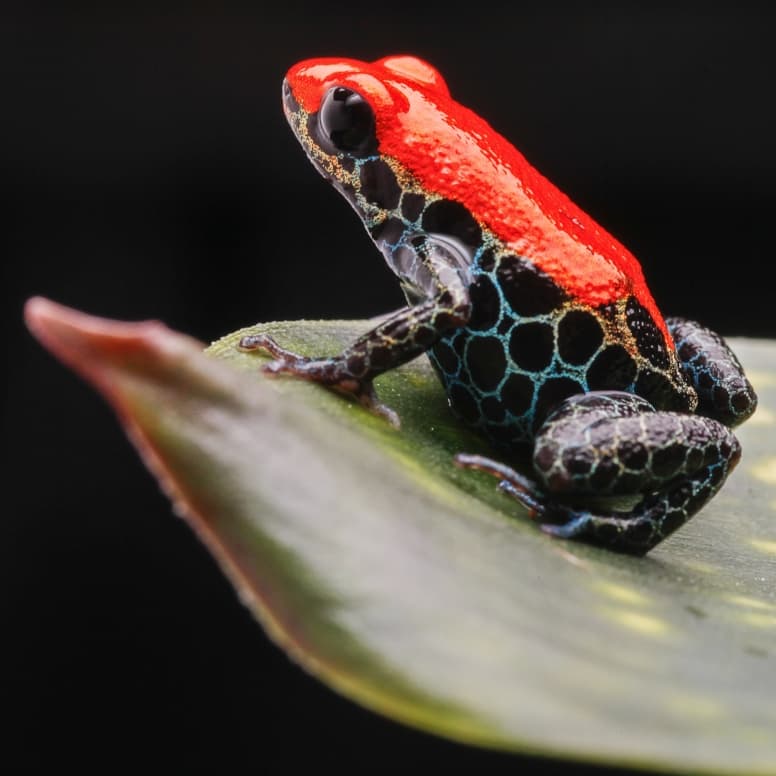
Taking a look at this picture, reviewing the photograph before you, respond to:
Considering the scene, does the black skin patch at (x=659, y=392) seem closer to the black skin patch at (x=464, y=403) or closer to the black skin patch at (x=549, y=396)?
the black skin patch at (x=549, y=396)

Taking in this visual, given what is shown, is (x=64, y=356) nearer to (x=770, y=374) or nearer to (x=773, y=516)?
(x=773, y=516)

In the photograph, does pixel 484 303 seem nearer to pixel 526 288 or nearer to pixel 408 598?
pixel 526 288

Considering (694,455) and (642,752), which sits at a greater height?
(642,752)

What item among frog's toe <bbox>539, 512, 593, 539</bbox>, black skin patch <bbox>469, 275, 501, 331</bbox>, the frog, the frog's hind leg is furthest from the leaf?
the frog's hind leg

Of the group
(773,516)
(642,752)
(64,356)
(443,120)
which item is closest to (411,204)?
(443,120)

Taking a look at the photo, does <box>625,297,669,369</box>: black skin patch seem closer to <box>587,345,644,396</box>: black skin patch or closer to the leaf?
<box>587,345,644,396</box>: black skin patch
